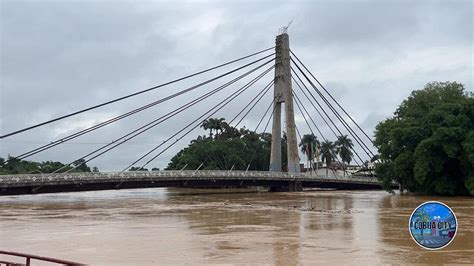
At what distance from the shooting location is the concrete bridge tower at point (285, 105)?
7031 cm

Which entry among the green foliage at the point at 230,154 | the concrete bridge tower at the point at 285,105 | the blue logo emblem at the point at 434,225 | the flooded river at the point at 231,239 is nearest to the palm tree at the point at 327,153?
the green foliage at the point at 230,154

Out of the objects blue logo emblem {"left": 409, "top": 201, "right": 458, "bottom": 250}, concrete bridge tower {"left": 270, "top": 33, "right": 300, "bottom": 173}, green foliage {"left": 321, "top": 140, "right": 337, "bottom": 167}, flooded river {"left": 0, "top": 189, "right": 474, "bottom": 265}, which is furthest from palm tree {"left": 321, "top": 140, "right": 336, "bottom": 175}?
blue logo emblem {"left": 409, "top": 201, "right": 458, "bottom": 250}

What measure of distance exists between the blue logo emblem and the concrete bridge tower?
62774 millimetres

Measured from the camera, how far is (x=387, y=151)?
53.6 meters

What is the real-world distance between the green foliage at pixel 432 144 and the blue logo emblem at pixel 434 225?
4089cm

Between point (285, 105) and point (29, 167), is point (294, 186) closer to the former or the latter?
point (285, 105)

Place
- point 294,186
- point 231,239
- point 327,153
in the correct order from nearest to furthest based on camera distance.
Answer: point 231,239, point 294,186, point 327,153

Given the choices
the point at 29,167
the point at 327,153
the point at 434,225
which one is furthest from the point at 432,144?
the point at 29,167

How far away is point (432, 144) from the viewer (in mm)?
46500

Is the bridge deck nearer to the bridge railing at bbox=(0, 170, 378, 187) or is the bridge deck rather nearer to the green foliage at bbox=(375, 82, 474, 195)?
the bridge railing at bbox=(0, 170, 378, 187)

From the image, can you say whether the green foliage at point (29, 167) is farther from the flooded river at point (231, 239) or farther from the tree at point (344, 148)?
the flooded river at point (231, 239)

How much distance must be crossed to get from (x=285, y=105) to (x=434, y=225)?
64225 millimetres

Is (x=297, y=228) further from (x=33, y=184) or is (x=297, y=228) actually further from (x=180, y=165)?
(x=180, y=165)

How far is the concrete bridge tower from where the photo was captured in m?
70.3
